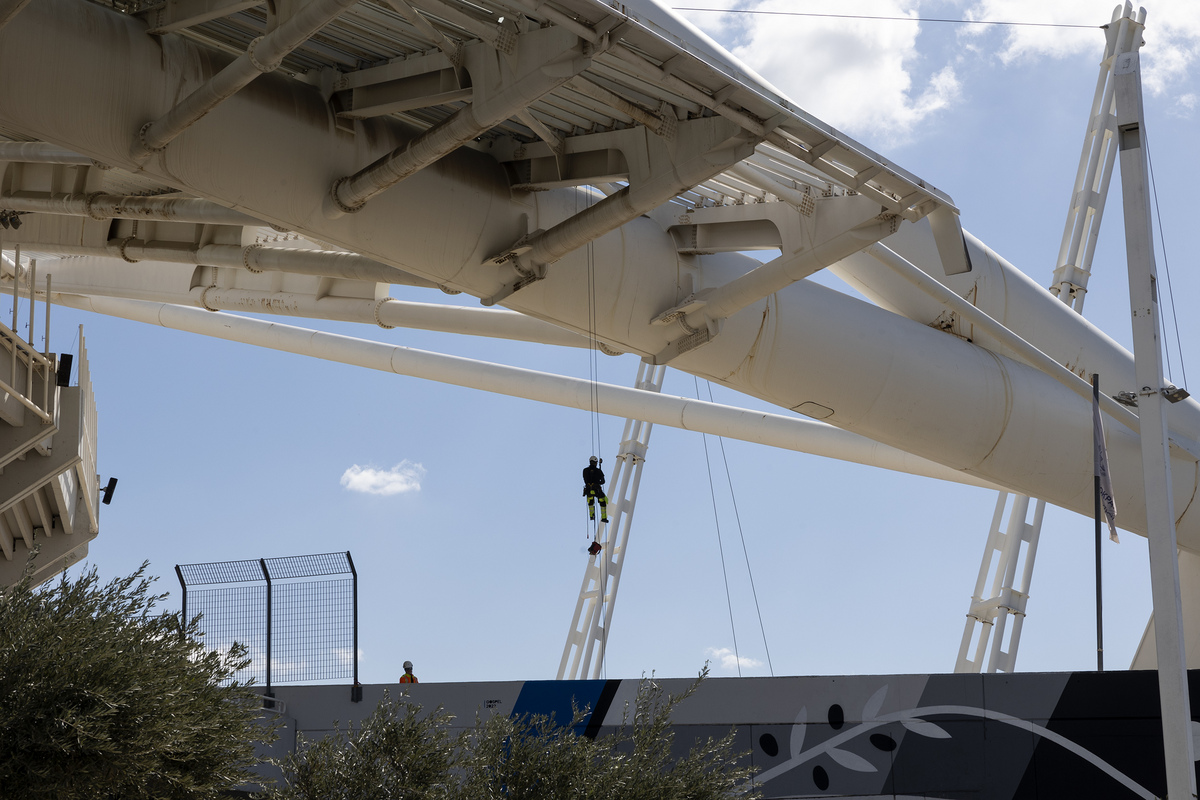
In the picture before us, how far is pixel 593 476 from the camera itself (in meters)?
21.3

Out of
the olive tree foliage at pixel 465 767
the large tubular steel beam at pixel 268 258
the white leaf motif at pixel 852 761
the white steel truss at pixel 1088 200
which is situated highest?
the white steel truss at pixel 1088 200

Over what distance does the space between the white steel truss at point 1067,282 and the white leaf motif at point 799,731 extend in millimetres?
8364

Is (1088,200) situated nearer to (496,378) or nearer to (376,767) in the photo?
(496,378)

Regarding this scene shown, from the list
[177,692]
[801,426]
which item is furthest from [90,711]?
[801,426]

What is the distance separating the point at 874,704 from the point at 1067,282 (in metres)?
11.4

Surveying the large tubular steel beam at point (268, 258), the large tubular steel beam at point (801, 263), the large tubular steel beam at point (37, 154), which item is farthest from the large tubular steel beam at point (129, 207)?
the large tubular steel beam at point (801, 263)

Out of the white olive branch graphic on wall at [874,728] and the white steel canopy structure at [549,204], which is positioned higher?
the white steel canopy structure at [549,204]

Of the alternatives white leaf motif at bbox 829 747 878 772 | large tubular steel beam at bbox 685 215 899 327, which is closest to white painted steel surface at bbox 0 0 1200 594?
large tubular steel beam at bbox 685 215 899 327

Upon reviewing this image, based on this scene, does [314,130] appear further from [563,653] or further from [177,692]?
[563,653]

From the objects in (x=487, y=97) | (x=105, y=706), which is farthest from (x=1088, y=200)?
(x=105, y=706)

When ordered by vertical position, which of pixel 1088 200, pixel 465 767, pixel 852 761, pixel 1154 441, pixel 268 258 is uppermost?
pixel 1088 200

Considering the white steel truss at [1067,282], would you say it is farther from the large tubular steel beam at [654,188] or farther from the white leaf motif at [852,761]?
the large tubular steel beam at [654,188]

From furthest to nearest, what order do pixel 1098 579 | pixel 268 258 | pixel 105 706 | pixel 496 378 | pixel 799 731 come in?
pixel 496 378 < pixel 1098 579 < pixel 268 258 < pixel 799 731 < pixel 105 706

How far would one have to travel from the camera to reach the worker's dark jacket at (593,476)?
69.5ft
